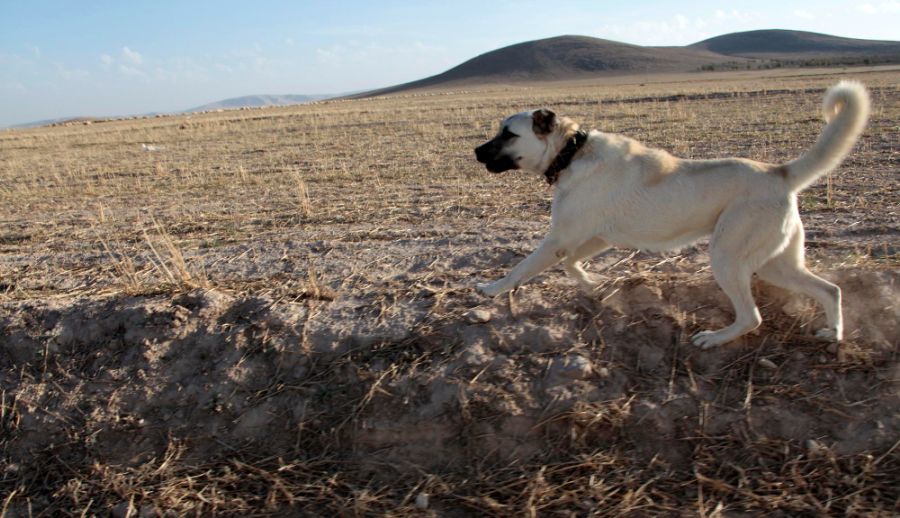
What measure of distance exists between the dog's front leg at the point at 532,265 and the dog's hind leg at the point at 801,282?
133cm

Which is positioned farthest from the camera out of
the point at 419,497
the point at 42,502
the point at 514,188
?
the point at 514,188

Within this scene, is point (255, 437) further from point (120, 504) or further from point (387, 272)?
point (387, 272)

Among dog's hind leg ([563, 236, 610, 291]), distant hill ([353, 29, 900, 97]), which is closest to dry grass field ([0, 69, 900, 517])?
dog's hind leg ([563, 236, 610, 291])

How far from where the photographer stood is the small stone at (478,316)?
4.43 m

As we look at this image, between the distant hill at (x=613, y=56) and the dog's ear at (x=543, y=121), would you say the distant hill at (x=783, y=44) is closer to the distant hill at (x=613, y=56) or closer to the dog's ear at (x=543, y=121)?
the distant hill at (x=613, y=56)

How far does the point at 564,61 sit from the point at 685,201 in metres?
Answer: 141

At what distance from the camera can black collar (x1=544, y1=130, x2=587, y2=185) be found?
4.55m

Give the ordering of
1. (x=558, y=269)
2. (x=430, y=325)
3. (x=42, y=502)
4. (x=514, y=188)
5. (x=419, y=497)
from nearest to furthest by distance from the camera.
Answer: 1. (x=419, y=497)
2. (x=42, y=502)
3. (x=430, y=325)
4. (x=558, y=269)
5. (x=514, y=188)

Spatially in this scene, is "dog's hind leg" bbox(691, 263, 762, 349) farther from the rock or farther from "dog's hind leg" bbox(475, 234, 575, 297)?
"dog's hind leg" bbox(475, 234, 575, 297)

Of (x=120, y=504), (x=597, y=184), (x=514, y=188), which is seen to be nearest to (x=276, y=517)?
(x=120, y=504)

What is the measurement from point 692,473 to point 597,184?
1.96 m

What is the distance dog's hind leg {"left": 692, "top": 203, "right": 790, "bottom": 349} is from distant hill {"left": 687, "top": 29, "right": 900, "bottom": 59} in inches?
6002

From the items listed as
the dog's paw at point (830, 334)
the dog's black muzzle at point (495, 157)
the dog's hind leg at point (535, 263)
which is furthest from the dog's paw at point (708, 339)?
the dog's black muzzle at point (495, 157)

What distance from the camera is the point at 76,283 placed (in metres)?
5.72
